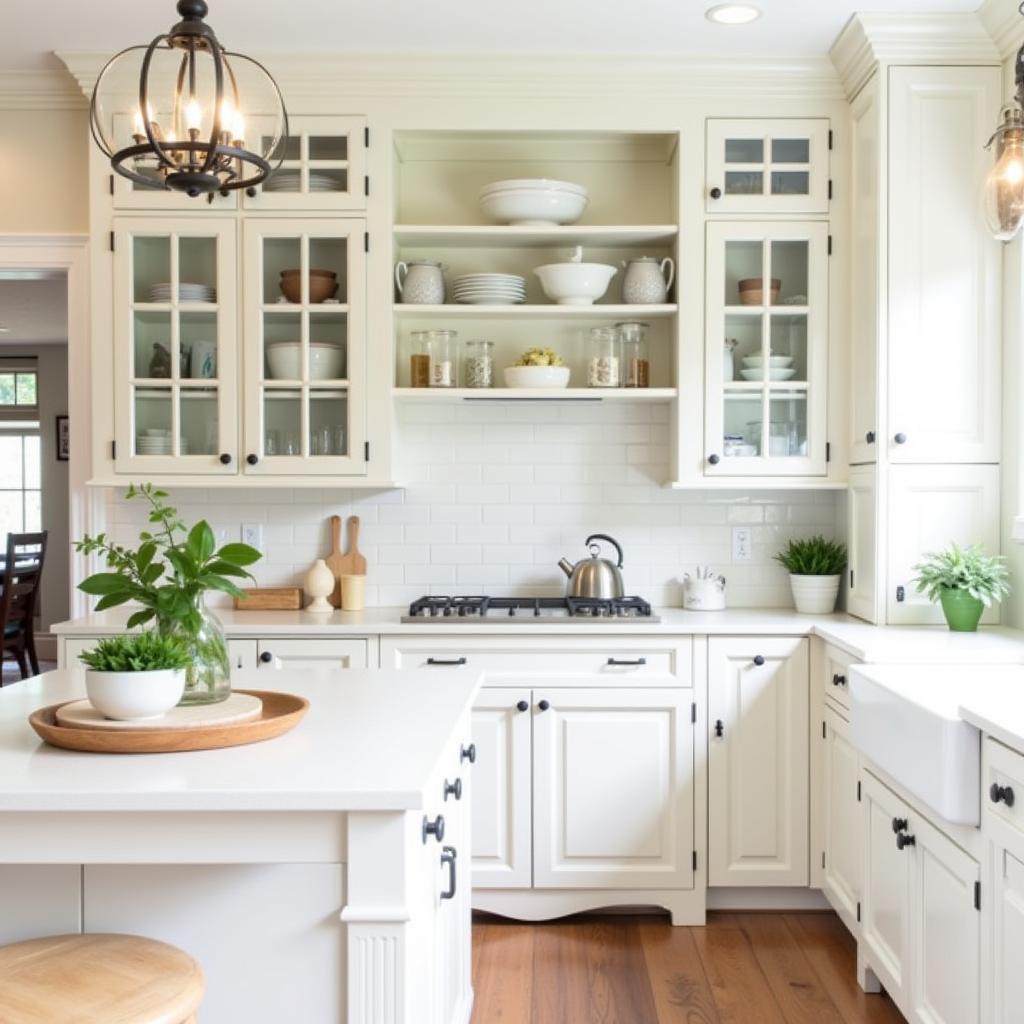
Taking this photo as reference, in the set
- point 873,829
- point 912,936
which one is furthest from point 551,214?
point 912,936

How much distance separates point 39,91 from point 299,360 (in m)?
1.38

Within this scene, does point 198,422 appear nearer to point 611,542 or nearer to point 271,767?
point 611,542

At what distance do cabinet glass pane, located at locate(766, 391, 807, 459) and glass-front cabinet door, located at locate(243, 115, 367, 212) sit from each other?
1518mm

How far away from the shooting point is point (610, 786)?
139 inches

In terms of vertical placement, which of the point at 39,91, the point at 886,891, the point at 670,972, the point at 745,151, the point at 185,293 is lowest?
the point at 670,972

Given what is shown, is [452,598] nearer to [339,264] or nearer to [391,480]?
[391,480]

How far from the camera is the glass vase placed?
6.46 ft

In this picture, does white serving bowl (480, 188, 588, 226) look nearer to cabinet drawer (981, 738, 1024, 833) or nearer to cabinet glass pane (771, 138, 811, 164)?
cabinet glass pane (771, 138, 811, 164)

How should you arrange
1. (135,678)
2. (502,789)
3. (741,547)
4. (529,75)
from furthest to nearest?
(741,547), (529,75), (502,789), (135,678)

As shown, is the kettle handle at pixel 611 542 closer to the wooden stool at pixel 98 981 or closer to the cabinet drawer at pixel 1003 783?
the cabinet drawer at pixel 1003 783

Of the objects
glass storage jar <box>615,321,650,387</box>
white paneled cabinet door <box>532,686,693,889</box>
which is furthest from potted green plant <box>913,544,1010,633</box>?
glass storage jar <box>615,321,650,387</box>

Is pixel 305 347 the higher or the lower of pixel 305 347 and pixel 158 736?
the higher

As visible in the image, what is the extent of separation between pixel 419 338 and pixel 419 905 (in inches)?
97.5

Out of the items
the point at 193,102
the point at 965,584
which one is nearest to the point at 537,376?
the point at 965,584
